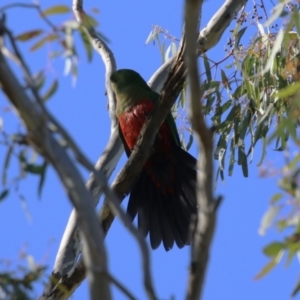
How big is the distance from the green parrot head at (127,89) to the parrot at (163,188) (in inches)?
1.9

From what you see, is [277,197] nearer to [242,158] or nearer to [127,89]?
[242,158]

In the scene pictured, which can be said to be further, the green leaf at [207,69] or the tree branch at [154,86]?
the green leaf at [207,69]

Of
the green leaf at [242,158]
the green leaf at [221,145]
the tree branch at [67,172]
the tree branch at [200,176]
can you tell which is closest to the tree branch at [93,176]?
the green leaf at [221,145]

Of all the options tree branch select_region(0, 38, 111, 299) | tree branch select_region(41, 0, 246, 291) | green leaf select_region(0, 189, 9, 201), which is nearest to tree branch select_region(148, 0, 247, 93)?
tree branch select_region(41, 0, 246, 291)

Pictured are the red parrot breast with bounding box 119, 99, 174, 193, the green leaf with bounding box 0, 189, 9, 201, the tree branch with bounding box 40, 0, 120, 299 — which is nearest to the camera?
the green leaf with bounding box 0, 189, 9, 201

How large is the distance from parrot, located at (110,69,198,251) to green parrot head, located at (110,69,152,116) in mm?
49

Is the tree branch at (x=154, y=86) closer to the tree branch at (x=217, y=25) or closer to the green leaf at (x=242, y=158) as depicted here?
the tree branch at (x=217, y=25)

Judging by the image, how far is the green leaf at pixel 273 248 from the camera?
4.73ft

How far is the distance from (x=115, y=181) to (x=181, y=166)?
802mm

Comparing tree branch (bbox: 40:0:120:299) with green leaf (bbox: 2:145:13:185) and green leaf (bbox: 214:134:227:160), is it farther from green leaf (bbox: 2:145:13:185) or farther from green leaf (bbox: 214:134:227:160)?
green leaf (bbox: 2:145:13:185)

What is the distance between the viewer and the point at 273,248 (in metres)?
1.46

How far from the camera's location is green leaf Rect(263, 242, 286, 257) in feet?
4.73

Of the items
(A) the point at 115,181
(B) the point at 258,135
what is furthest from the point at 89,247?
(B) the point at 258,135

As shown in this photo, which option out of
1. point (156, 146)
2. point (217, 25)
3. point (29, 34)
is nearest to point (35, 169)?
point (29, 34)
